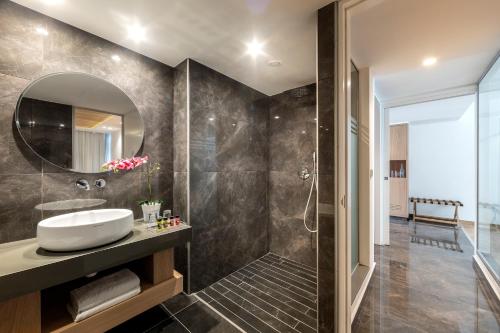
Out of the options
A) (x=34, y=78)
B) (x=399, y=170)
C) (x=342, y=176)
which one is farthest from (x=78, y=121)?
(x=399, y=170)

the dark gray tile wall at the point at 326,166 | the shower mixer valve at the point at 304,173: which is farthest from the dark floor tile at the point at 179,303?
the shower mixer valve at the point at 304,173

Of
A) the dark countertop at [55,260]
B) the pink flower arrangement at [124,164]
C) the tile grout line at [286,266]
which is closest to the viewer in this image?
the dark countertop at [55,260]

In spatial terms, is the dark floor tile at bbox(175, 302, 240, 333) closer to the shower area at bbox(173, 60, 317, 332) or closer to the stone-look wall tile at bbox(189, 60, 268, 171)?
the shower area at bbox(173, 60, 317, 332)

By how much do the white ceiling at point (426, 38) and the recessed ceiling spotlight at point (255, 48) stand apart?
29.6 inches

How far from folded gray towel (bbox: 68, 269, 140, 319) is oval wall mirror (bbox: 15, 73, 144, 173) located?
85cm

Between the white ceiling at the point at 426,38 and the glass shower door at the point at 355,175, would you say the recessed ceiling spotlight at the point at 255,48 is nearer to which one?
the white ceiling at the point at 426,38

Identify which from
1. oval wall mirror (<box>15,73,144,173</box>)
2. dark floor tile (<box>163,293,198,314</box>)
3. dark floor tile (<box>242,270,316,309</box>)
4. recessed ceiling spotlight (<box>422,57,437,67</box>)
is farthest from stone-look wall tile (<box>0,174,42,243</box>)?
recessed ceiling spotlight (<box>422,57,437,67</box>)

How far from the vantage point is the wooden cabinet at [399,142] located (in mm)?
4645

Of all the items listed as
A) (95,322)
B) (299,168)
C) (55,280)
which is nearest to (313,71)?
(299,168)

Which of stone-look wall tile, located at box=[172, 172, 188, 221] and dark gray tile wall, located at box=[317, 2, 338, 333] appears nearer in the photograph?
dark gray tile wall, located at box=[317, 2, 338, 333]

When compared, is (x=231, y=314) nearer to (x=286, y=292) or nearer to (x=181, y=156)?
(x=286, y=292)

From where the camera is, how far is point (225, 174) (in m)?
2.34

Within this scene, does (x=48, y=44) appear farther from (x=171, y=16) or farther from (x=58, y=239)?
(x=58, y=239)

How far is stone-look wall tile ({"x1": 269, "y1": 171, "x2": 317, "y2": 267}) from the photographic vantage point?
259cm
